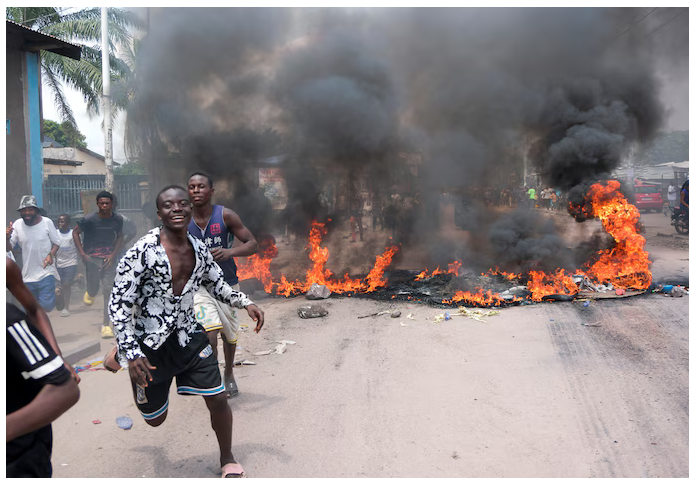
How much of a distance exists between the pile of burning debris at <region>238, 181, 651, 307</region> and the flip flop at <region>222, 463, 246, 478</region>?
188 inches

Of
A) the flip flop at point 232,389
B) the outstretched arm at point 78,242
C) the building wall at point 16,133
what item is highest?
the building wall at point 16,133

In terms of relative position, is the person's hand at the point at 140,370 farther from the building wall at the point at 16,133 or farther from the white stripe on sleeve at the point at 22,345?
the building wall at the point at 16,133

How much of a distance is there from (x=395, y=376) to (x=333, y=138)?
812cm

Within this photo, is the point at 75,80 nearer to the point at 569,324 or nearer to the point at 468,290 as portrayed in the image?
the point at 468,290

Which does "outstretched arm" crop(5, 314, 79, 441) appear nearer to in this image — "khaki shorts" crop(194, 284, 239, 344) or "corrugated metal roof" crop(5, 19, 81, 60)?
"khaki shorts" crop(194, 284, 239, 344)

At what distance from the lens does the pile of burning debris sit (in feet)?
24.9

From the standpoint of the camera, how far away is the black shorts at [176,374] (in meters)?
2.73

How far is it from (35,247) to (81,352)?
1.71 meters

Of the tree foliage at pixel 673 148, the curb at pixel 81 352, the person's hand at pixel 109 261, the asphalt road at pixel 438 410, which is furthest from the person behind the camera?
the tree foliage at pixel 673 148

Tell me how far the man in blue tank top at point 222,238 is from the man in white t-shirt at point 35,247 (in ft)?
10.3

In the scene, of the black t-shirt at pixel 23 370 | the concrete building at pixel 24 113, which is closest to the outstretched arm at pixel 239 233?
the black t-shirt at pixel 23 370

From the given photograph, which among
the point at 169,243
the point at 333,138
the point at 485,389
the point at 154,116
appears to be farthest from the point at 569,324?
the point at 154,116

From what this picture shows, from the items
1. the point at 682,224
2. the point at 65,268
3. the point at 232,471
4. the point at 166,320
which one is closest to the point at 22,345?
the point at 166,320

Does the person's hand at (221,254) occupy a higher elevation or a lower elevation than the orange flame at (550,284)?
higher
